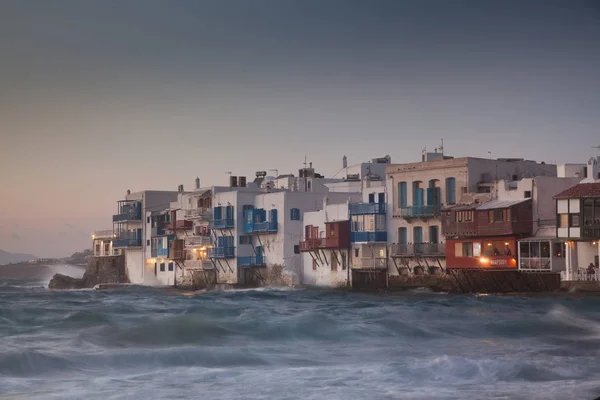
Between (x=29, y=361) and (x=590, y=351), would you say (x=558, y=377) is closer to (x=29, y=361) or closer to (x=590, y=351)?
(x=590, y=351)

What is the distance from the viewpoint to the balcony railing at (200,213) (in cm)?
6159

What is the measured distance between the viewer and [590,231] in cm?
3853

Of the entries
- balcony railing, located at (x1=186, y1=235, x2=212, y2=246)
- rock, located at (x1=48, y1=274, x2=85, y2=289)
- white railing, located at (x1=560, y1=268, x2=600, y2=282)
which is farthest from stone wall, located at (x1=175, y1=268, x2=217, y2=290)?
white railing, located at (x1=560, y1=268, x2=600, y2=282)

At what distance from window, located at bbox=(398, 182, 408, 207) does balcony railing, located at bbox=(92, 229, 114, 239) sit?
33809mm

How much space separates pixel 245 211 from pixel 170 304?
563 inches

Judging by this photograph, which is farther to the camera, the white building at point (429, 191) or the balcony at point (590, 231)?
the white building at point (429, 191)

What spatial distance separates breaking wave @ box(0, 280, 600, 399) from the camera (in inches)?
726

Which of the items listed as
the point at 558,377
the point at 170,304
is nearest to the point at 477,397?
the point at 558,377

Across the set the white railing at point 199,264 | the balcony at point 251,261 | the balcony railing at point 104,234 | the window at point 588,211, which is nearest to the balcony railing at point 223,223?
the balcony at point 251,261

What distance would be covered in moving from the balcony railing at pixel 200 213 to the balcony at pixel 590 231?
28.1m

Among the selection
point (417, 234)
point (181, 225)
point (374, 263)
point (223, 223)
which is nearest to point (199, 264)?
point (181, 225)

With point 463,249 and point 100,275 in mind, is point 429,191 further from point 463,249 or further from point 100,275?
point 100,275

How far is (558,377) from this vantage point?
18.8m

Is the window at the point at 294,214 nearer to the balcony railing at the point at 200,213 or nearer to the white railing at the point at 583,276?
the balcony railing at the point at 200,213
